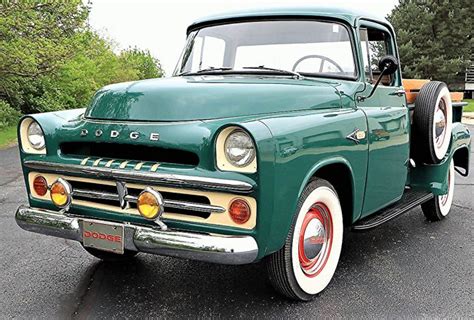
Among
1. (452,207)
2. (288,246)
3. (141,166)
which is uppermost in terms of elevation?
(141,166)

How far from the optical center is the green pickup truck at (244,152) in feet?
8.77

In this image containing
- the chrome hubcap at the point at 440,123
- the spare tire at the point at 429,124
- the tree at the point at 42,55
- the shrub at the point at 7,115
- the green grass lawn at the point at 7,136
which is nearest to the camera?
the spare tire at the point at 429,124

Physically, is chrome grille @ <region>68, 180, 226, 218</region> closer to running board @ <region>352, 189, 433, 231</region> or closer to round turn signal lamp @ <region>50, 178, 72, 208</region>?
round turn signal lamp @ <region>50, 178, 72, 208</region>

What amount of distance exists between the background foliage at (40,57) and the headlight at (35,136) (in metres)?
12.3

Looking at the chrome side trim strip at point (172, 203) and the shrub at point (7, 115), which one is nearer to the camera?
the chrome side trim strip at point (172, 203)

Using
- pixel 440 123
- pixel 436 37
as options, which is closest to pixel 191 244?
pixel 440 123

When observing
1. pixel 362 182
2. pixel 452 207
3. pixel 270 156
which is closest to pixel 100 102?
pixel 270 156

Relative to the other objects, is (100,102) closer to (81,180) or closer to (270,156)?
(81,180)

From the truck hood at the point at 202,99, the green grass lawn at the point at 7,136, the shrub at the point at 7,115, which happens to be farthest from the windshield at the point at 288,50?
the shrub at the point at 7,115

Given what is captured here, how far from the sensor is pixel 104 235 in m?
2.92

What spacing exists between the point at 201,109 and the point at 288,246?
3.08 ft

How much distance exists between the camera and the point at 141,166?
2846 mm

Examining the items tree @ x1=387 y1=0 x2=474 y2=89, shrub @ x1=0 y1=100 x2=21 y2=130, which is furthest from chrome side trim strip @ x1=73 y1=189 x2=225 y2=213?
tree @ x1=387 y1=0 x2=474 y2=89

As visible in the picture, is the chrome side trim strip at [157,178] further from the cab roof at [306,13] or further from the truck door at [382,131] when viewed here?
the cab roof at [306,13]
